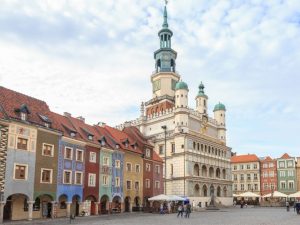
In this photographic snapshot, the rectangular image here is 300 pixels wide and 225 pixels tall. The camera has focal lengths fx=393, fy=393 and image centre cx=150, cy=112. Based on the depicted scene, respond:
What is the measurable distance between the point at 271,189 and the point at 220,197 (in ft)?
105

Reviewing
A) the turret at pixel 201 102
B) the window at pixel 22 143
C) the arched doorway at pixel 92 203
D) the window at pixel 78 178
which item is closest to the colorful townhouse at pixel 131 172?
the arched doorway at pixel 92 203

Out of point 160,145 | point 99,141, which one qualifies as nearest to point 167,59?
point 160,145

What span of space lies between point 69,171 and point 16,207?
7.39 meters

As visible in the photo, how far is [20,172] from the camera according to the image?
37.0 metres

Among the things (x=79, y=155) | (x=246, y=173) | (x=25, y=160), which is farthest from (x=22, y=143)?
(x=246, y=173)

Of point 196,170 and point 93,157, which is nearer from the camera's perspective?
point 93,157

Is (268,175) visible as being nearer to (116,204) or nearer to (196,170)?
(196,170)

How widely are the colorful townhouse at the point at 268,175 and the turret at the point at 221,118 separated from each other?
29313mm

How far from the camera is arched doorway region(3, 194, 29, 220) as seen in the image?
37156mm

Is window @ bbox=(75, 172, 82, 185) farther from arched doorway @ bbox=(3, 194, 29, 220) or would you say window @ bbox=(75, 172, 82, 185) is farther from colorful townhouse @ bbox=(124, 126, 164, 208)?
colorful townhouse @ bbox=(124, 126, 164, 208)

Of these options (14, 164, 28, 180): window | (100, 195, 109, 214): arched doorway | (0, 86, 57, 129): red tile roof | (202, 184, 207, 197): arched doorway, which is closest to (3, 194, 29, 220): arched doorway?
(14, 164, 28, 180): window

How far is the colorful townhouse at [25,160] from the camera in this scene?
36.1 meters

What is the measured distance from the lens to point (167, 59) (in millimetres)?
94500

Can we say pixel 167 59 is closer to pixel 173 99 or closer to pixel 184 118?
pixel 173 99
